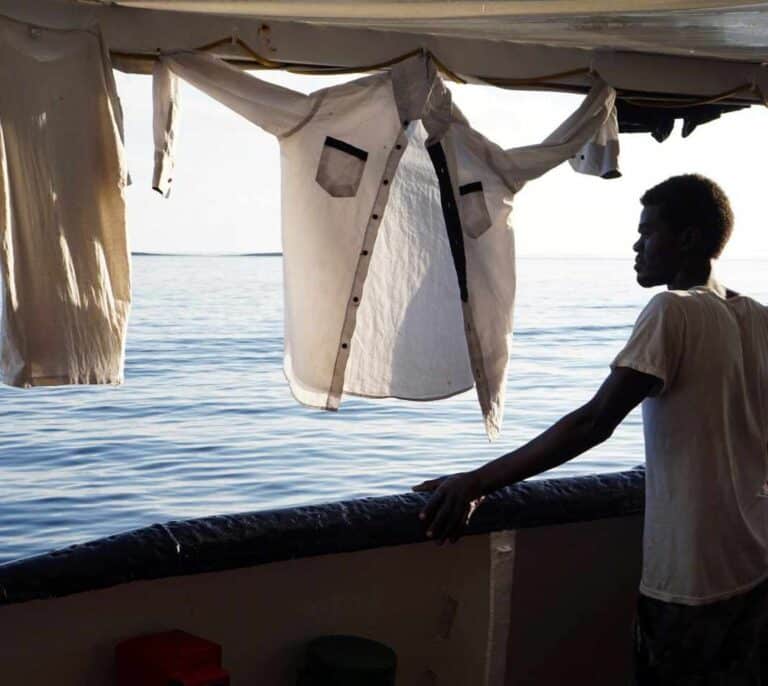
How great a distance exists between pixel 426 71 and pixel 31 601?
1.77m

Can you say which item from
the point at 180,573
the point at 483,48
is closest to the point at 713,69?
the point at 483,48

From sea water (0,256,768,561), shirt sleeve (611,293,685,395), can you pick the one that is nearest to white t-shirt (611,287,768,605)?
shirt sleeve (611,293,685,395)

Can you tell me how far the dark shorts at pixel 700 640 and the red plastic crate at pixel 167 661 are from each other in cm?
87

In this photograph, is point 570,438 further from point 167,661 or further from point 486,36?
point 486,36

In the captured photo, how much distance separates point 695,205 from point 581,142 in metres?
1.39

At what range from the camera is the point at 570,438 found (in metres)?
2.38

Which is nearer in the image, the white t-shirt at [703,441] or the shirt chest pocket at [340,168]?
the white t-shirt at [703,441]

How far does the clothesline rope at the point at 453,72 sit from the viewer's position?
3.16 m

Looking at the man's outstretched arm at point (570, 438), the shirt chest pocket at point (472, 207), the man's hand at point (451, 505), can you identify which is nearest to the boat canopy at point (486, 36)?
the shirt chest pocket at point (472, 207)

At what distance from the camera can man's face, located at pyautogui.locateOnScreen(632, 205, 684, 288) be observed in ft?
8.21

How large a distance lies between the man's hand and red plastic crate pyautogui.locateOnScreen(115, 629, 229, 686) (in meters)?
0.54

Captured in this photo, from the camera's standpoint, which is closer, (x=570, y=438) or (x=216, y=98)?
(x=570, y=438)

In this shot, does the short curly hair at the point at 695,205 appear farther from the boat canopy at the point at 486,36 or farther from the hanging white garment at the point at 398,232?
the hanging white garment at the point at 398,232

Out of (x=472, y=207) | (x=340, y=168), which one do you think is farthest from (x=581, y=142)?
(x=340, y=168)
